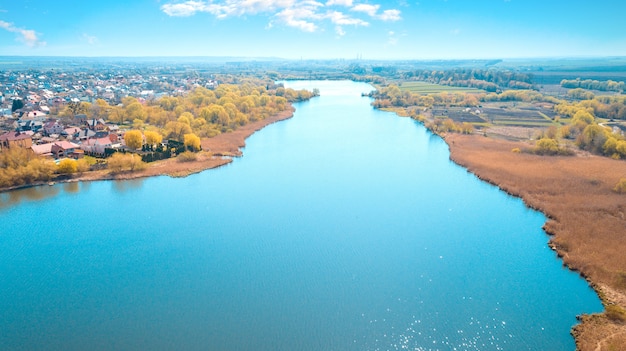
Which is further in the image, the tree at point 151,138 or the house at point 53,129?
the house at point 53,129

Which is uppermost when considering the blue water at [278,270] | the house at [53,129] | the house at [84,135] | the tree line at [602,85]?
the tree line at [602,85]

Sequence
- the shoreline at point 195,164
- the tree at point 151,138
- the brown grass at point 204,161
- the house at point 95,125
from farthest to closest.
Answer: the house at point 95,125, the tree at point 151,138, the brown grass at point 204,161, the shoreline at point 195,164

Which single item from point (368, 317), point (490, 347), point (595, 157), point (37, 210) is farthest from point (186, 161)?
point (595, 157)

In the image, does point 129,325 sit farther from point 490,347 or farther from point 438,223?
point 438,223

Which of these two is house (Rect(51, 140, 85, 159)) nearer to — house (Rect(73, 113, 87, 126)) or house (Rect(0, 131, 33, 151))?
house (Rect(0, 131, 33, 151))

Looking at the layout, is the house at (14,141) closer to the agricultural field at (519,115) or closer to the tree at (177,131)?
the tree at (177,131)

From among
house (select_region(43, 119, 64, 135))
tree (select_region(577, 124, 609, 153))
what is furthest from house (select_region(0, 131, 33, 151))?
tree (select_region(577, 124, 609, 153))

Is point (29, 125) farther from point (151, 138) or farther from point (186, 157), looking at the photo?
point (186, 157)

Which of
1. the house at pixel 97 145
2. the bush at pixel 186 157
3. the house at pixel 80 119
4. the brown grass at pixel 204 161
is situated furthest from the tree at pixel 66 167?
the house at pixel 80 119
